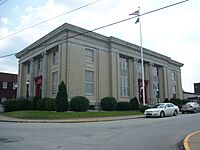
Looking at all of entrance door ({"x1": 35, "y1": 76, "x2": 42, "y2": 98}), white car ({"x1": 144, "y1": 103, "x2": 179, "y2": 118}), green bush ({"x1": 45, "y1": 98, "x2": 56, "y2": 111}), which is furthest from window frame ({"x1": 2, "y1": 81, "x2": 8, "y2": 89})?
white car ({"x1": 144, "y1": 103, "x2": 179, "y2": 118})

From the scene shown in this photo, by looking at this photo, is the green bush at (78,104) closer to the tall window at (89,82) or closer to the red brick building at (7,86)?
the tall window at (89,82)

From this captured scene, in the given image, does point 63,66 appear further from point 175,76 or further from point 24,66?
point 175,76

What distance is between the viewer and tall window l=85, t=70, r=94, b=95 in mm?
36469

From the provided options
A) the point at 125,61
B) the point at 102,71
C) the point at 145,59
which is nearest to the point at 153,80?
the point at 145,59

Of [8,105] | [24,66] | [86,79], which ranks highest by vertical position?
[24,66]

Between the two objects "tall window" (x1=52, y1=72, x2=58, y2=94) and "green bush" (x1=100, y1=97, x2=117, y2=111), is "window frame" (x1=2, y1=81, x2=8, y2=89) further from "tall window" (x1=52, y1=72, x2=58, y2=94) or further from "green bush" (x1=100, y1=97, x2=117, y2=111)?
"green bush" (x1=100, y1=97, x2=117, y2=111)

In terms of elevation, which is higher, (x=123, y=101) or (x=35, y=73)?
(x=35, y=73)

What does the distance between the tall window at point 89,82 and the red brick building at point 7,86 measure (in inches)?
1248

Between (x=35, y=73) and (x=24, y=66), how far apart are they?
18.9 ft

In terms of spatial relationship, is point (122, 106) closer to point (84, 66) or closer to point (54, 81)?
point (84, 66)

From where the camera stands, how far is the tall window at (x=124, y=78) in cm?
4246

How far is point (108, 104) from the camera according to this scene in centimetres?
3616

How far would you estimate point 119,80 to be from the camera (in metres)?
41.1

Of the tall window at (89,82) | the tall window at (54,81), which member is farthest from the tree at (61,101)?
the tall window at (54,81)
